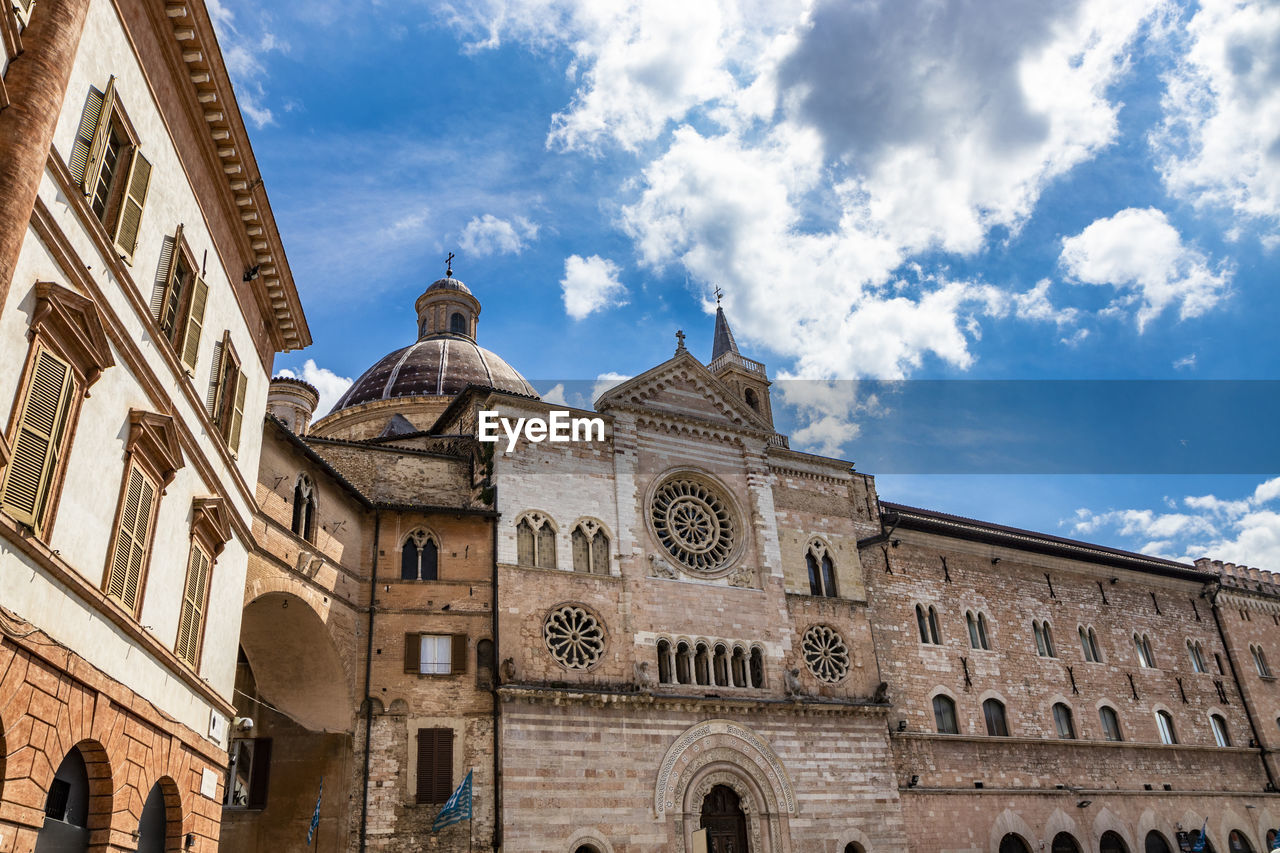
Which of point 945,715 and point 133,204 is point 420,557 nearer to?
point 133,204

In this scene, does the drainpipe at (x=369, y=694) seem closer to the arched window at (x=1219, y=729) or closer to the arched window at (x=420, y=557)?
the arched window at (x=420, y=557)

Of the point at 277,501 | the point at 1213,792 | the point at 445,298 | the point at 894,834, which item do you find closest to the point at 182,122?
the point at 277,501

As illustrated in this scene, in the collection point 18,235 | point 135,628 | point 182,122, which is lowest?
point 135,628

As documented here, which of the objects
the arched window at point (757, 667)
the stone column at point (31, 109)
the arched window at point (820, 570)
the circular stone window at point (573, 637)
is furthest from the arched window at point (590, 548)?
the stone column at point (31, 109)

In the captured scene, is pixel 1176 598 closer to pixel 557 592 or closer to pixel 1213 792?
pixel 1213 792

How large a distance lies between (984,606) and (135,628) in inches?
1135

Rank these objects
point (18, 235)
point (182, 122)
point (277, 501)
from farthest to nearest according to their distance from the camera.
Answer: point (277, 501), point (182, 122), point (18, 235)

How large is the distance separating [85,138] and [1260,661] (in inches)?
1820

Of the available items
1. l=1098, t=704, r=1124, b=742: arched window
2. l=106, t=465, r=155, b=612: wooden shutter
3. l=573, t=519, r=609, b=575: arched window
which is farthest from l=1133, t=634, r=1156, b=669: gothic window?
l=106, t=465, r=155, b=612: wooden shutter

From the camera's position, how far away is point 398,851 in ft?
68.3

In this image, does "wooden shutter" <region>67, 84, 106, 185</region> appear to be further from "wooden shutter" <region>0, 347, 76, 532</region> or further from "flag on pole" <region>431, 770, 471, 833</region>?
"flag on pole" <region>431, 770, 471, 833</region>

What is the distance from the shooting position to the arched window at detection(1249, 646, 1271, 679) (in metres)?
40.6

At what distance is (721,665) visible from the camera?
88.1 ft

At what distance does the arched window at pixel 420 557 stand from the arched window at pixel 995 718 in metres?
18.5
